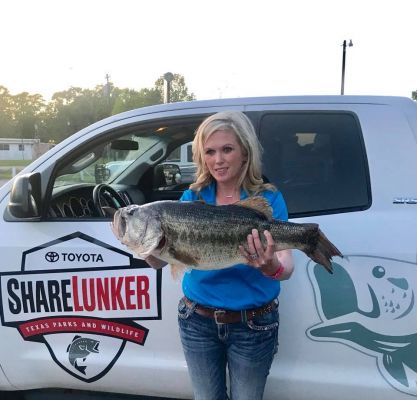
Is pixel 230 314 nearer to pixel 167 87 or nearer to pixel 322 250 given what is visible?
pixel 322 250

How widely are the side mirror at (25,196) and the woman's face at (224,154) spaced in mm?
1083

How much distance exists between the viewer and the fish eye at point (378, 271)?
221cm

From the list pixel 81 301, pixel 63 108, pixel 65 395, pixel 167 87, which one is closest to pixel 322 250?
pixel 81 301

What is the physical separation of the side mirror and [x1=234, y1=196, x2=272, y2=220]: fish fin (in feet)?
4.16

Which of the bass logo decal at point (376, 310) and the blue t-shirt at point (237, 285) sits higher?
the blue t-shirt at point (237, 285)

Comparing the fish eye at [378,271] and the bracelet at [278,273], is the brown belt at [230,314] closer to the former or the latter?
the bracelet at [278,273]

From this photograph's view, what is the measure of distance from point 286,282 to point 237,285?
22.2 inches

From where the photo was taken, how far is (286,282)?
7.60 feet

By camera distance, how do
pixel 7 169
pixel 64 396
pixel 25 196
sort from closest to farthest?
pixel 25 196
pixel 64 396
pixel 7 169

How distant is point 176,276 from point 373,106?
1.38 meters

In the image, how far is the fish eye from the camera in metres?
2.21

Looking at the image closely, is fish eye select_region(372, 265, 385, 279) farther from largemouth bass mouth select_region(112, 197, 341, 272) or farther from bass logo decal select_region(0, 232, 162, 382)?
bass logo decal select_region(0, 232, 162, 382)

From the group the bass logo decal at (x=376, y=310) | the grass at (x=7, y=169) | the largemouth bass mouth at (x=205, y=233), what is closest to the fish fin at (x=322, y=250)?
the largemouth bass mouth at (x=205, y=233)

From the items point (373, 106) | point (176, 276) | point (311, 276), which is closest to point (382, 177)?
point (373, 106)
